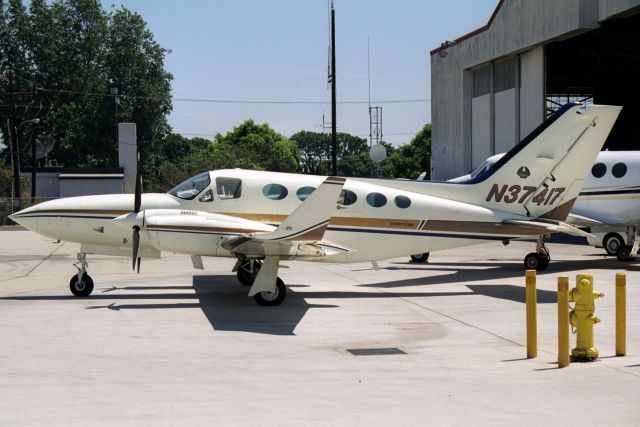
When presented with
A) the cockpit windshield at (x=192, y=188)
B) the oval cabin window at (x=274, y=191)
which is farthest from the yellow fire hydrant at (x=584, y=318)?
the cockpit windshield at (x=192, y=188)

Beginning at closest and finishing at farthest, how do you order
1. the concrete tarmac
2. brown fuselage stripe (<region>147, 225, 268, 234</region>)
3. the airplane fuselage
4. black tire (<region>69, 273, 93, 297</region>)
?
the concrete tarmac, brown fuselage stripe (<region>147, 225, 268, 234</region>), the airplane fuselage, black tire (<region>69, 273, 93, 297</region>)

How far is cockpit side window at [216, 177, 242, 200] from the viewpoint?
17969 millimetres

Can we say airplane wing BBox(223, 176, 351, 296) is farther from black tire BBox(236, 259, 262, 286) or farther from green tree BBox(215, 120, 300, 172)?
green tree BBox(215, 120, 300, 172)

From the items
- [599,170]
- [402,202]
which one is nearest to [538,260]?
[599,170]

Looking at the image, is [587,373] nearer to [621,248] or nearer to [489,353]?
[489,353]

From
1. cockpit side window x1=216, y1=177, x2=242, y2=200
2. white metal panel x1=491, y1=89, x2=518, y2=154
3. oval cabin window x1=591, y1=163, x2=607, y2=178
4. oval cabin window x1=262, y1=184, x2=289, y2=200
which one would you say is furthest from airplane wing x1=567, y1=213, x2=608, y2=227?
white metal panel x1=491, y1=89, x2=518, y2=154

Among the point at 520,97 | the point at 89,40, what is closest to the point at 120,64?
the point at 89,40

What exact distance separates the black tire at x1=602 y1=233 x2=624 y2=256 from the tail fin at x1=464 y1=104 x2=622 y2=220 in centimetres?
684

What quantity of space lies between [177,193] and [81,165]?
74.2 m

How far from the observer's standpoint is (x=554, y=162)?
20.5 meters

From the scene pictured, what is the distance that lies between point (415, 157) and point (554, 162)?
9855cm

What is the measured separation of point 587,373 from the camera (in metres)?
10.3

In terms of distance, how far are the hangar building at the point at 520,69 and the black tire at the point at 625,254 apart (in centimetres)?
1144

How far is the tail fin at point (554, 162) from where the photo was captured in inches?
794
